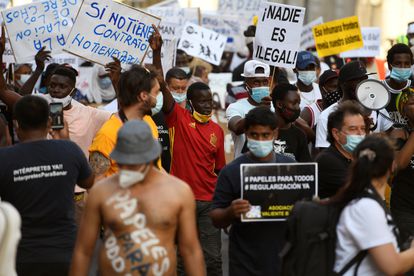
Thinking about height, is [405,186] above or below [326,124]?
below

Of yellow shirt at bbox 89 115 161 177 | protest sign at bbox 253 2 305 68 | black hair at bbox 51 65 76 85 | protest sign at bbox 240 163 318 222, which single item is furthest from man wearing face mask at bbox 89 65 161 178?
protest sign at bbox 253 2 305 68

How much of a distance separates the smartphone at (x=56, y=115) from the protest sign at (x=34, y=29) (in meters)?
3.76

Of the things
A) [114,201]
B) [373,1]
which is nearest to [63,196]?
[114,201]

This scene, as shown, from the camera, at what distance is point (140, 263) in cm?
570

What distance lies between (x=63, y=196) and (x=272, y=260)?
1388mm

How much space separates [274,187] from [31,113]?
5.32 feet

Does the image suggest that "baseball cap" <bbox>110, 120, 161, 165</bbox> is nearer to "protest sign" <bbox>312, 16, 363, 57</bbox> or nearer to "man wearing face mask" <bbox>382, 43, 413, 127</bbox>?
"man wearing face mask" <bbox>382, 43, 413, 127</bbox>

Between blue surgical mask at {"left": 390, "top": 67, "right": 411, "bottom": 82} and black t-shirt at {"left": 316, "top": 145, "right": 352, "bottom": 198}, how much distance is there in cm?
280

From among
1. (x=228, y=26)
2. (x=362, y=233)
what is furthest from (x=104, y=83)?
(x=362, y=233)

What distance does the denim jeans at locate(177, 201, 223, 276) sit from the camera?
29.7 ft

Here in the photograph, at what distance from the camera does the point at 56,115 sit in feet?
25.1

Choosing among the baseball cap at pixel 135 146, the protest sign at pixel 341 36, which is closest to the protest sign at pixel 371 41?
the protest sign at pixel 341 36

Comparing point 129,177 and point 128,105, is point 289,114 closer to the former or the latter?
point 128,105

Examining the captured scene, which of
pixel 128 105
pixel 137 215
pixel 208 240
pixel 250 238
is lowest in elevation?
pixel 208 240
